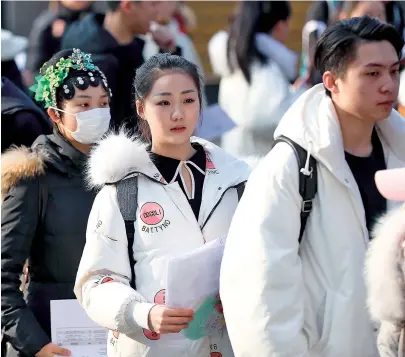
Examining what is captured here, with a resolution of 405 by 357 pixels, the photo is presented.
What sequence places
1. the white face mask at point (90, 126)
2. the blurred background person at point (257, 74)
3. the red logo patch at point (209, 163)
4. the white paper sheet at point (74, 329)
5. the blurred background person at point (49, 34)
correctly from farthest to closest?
the blurred background person at point (49, 34)
the blurred background person at point (257, 74)
the white face mask at point (90, 126)
the white paper sheet at point (74, 329)
the red logo patch at point (209, 163)

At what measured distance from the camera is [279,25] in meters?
8.81

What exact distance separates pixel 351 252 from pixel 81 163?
159 cm

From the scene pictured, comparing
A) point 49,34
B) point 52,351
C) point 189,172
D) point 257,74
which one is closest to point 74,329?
point 52,351

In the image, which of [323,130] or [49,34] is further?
[49,34]

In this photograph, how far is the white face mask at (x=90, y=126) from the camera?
15.3 feet

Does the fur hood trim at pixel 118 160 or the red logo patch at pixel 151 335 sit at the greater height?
the fur hood trim at pixel 118 160

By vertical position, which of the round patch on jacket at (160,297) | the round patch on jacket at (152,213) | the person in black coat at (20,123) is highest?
the person in black coat at (20,123)

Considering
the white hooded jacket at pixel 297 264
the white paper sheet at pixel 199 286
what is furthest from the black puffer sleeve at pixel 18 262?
the white hooded jacket at pixel 297 264

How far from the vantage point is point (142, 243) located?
12.4 ft

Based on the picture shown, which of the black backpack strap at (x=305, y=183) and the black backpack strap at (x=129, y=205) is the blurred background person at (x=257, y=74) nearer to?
the black backpack strap at (x=129, y=205)

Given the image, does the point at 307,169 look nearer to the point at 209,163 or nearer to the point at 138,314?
the point at 209,163

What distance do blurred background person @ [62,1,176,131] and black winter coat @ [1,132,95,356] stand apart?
1810 mm

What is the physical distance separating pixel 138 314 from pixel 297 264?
58 cm

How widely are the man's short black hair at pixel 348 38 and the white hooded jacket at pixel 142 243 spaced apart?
591mm
